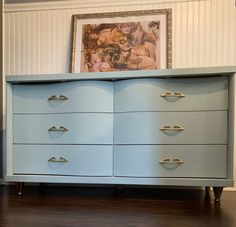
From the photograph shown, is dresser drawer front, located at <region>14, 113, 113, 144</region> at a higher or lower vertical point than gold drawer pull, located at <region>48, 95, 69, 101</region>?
lower

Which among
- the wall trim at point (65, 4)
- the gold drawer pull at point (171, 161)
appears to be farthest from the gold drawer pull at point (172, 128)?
the wall trim at point (65, 4)

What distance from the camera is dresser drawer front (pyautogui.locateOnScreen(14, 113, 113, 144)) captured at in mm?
1502

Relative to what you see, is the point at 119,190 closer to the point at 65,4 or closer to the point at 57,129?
the point at 57,129

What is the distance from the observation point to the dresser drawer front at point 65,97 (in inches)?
59.2

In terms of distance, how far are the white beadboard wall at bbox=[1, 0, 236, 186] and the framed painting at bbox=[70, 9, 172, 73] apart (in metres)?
0.05

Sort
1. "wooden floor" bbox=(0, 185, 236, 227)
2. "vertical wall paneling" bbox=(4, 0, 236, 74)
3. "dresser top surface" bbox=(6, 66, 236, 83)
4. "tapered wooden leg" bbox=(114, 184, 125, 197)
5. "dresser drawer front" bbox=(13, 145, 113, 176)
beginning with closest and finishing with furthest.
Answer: "wooden floor" bbox=(0, 185, 236, 227) < "dresser top surface" bbox=(6, 66, 236, 83) < "dresser drawer front" bbox=(13, 145, 113, 176) < "tapered wooden leg" bbox=(114, 184, 125, 197) < "vertical wall paneling" bbox=(4, 0, 236, 74)

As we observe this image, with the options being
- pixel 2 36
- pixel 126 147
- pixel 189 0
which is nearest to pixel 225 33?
pixel 189 0

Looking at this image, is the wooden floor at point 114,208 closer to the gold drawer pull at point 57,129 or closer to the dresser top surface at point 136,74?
the gold drawer pull at point 57,129

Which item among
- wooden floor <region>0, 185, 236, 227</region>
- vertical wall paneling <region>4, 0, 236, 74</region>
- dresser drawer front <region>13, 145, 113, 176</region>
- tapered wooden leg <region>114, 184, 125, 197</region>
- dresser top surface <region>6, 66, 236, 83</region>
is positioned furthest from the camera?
vertical wall paneling <region>4, 0, 236, 74</region>

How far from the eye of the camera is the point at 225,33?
1825 mm

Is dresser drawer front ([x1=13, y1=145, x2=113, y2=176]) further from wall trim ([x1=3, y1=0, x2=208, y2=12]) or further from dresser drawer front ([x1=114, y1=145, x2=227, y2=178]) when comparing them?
wall trim ([x1=3, y1=0, x2=208, y2=12])

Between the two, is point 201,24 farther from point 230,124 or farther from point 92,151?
point 92,151

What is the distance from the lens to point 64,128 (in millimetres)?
1536

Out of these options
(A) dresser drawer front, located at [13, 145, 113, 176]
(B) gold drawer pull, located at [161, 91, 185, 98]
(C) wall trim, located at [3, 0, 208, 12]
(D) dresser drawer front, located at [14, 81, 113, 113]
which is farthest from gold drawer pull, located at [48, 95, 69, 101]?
(C) wall trim, located at [3, 0, 208, 12]
